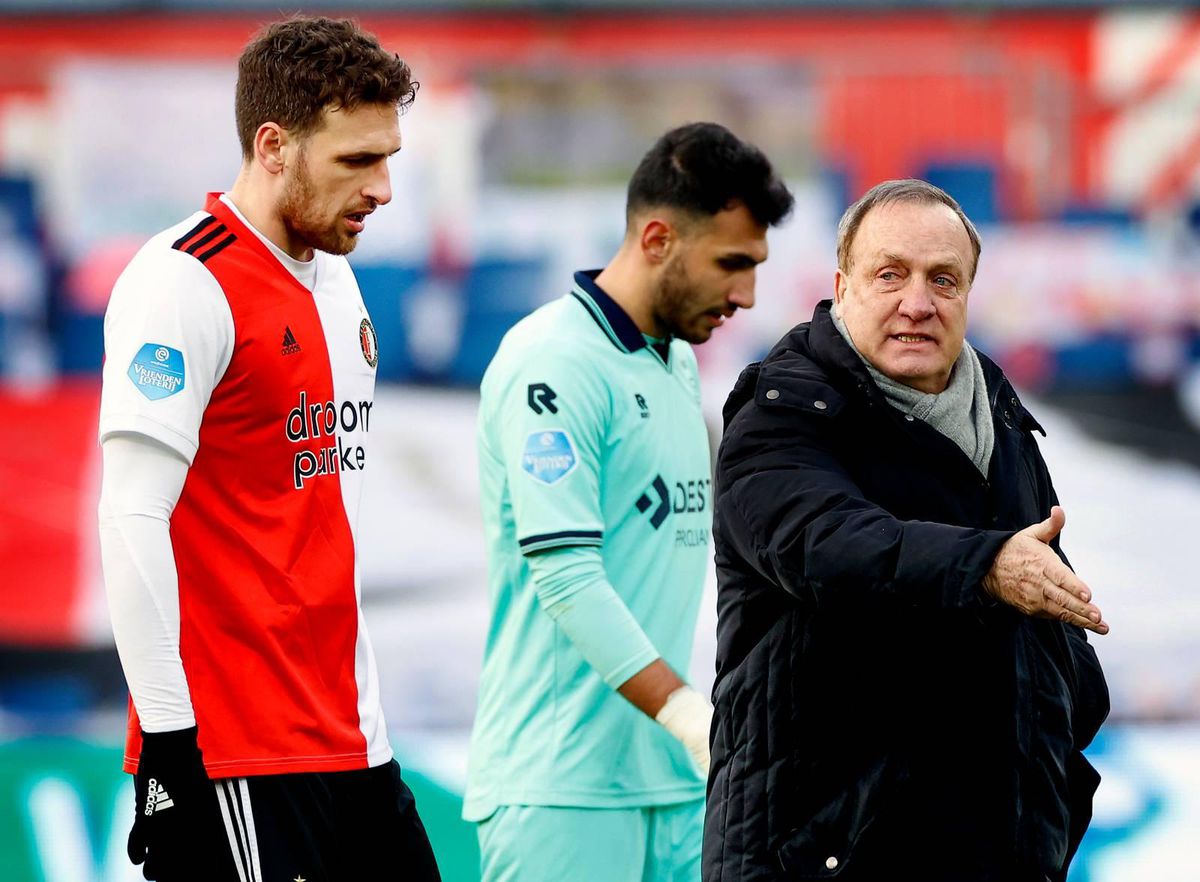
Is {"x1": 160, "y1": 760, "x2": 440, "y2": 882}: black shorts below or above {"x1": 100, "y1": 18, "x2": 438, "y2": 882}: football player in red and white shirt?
below

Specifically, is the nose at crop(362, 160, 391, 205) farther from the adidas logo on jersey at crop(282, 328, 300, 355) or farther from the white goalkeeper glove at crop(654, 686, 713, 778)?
the white goalkeeper glove at crop(654, 686, 713, 778)

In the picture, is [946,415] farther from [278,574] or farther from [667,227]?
[667,227]

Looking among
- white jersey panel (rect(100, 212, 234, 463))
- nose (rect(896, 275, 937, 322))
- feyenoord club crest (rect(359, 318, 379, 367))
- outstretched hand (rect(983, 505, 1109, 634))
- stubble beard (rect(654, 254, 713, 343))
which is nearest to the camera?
outstretched hand (rect(983, 505, 1109, 634))

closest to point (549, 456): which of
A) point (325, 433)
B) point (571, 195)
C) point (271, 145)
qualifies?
point (325, 433)

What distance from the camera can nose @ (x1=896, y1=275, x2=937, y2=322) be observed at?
2.34 m

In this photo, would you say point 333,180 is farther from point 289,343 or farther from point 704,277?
point 704,277

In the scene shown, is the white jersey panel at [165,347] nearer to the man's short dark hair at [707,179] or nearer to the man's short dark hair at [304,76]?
the man's short dark hair at [304,76]

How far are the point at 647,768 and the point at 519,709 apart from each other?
0.26 metres

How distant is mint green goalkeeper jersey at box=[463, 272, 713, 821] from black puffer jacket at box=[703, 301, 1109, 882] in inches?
32.0

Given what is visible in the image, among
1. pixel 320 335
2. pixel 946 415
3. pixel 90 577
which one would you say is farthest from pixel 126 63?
pixel 946 415

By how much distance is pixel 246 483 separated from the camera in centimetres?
261

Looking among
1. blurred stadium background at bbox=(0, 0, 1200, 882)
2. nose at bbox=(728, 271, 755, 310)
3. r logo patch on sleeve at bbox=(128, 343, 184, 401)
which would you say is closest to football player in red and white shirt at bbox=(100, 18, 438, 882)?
r logo patch on sleeve at bbox=(128, 343, 184, 401)

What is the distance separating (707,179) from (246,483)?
54.1 inches

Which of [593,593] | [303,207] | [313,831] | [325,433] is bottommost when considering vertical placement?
[313,831]
